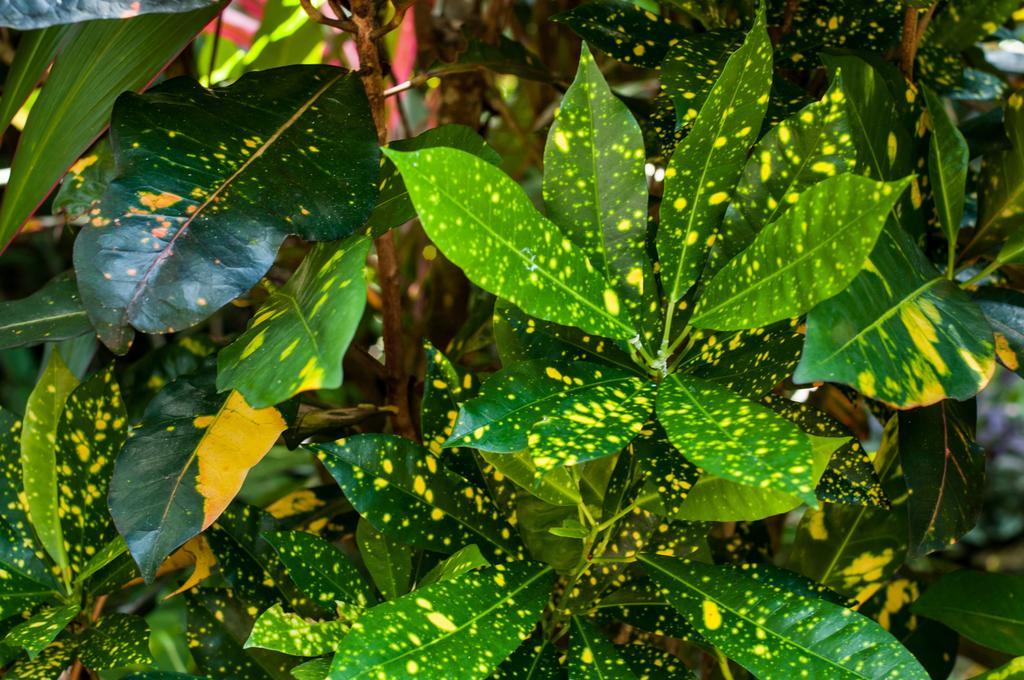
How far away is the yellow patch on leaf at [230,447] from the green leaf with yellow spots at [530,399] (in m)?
0.17

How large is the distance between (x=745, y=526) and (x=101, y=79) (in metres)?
0.65

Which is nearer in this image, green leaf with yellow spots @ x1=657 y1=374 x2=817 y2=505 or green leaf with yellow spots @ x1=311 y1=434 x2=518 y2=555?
green leaf with yellow spots @ x1=657 y1=374 x2=817 y2=505

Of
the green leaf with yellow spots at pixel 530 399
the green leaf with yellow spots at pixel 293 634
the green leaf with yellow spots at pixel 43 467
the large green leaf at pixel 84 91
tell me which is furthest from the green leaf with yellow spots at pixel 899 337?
the green leaf with yellow spots at pixel 43 467

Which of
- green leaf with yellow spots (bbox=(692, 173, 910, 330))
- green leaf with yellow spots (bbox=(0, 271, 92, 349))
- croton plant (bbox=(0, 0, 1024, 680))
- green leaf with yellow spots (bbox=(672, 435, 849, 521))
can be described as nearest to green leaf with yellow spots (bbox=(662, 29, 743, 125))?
croton plant (bbox=(0, 0, 1024, 680))

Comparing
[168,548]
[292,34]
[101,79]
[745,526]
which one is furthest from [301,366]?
[292,34]

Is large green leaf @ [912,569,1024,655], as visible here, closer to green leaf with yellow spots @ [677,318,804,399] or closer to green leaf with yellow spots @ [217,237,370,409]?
green leaf with yellow spots @ [677,318,804,399]

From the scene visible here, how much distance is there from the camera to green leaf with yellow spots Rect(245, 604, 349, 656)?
544 mm

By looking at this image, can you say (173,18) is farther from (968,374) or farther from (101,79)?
(968,374)

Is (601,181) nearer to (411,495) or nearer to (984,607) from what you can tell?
(411,495)

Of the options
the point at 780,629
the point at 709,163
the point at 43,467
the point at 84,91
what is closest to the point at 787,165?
the point at 709,163

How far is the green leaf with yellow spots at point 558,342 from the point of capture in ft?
1.88

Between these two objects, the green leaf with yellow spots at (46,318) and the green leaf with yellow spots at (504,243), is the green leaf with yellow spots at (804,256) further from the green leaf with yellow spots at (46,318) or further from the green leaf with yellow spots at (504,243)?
the green leaf with yellow spots at (46,318)

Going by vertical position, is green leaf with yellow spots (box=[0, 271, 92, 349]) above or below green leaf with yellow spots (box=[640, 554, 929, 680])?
above

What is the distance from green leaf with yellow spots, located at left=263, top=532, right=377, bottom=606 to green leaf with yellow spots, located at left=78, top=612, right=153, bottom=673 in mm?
132
